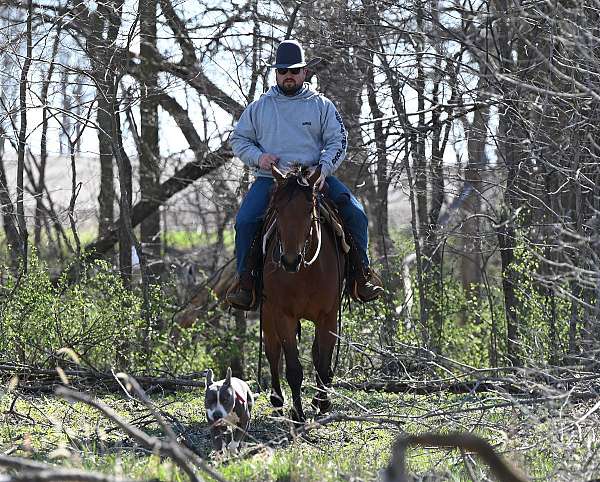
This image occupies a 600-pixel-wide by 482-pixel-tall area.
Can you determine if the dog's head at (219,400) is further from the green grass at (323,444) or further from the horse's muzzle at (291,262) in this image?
the horse's muzzle at (291,262)

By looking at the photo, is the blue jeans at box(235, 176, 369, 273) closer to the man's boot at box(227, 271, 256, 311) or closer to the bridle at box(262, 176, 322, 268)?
the man's boot at box(227, 271, 256, 311)

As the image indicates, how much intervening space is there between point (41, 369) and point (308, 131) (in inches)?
168

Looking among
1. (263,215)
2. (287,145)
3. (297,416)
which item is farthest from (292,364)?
(287,145)

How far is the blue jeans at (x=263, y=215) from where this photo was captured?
33.3 ft

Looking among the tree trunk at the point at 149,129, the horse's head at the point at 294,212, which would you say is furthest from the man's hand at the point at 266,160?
the tree trunk at the point at 149,129

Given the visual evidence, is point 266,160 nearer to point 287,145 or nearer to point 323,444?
point 287,145

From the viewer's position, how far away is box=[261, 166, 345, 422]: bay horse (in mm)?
9000

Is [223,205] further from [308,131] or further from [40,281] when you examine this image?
[308,131]

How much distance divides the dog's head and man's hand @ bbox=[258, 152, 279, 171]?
7.58ft

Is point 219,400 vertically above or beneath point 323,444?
above

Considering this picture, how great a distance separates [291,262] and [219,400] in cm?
134

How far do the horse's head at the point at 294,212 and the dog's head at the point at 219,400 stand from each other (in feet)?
3.86

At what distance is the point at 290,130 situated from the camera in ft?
33.7

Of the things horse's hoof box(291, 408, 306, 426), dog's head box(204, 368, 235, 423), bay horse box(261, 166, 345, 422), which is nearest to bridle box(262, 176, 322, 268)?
bay horse box(261, 166, 345, 422)
